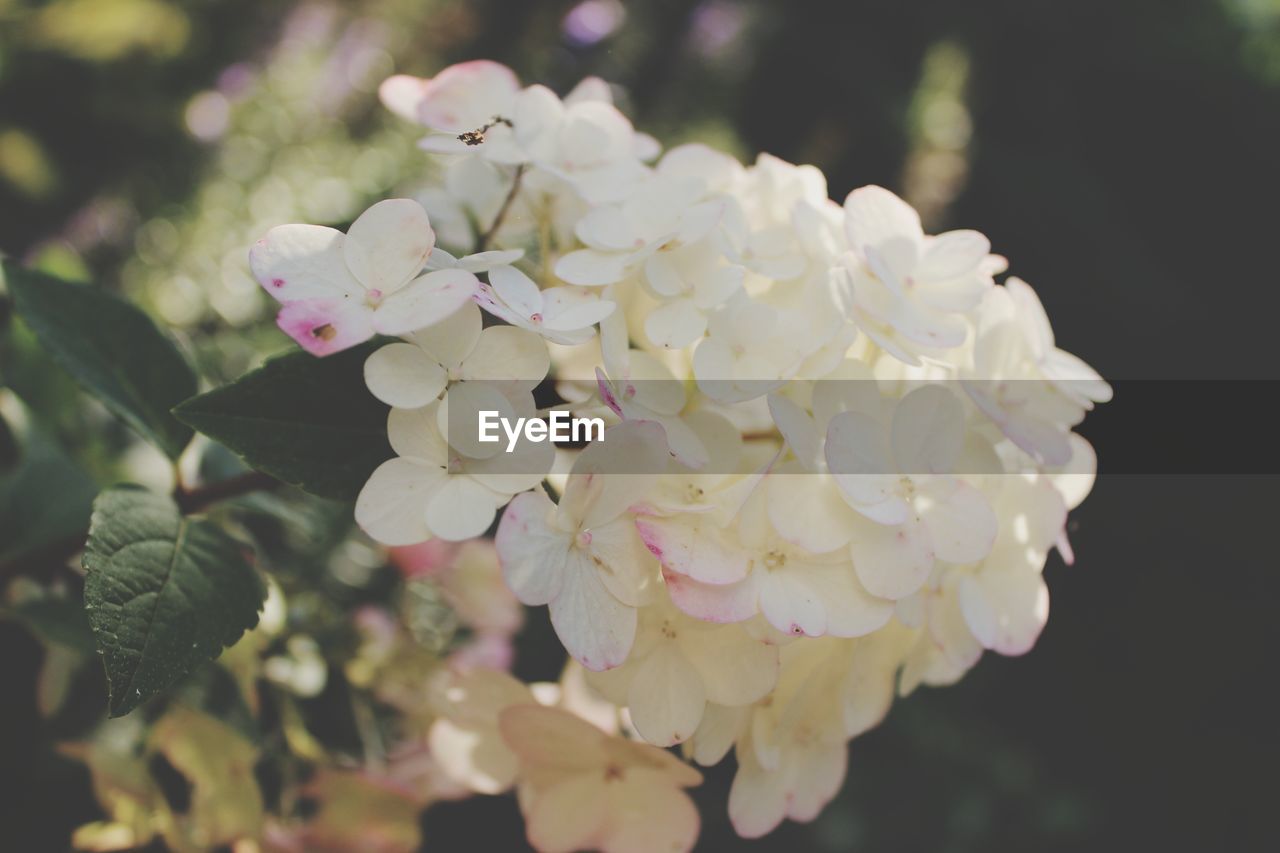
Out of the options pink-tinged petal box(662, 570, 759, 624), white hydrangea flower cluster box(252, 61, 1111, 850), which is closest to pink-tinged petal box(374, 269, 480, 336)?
white hydrangea flower cluster box(252, 61, 1111, 850)

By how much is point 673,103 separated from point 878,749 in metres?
2.35

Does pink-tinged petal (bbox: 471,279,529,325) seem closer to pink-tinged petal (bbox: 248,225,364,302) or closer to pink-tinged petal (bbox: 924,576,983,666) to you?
pink-tinged petal (bbox: 248,225,364,302)

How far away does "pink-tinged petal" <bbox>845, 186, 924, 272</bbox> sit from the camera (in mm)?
402

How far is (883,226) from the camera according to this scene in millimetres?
409

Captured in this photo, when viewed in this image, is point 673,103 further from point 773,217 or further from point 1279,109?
point 773,217

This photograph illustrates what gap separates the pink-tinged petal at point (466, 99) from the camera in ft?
1.53

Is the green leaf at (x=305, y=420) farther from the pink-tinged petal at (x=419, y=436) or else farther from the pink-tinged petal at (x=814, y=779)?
the pink-tinged petal at (x=814, y=779)

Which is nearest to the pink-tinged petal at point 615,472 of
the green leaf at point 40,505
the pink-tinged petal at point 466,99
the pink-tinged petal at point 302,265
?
the pink-tinged petal at point 302,265

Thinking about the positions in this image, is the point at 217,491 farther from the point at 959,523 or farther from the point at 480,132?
the point at 959,523

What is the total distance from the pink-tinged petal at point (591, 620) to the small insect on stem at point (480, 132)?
21 centimetres

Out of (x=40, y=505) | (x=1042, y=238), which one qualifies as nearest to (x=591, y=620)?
(x=40, y=505)

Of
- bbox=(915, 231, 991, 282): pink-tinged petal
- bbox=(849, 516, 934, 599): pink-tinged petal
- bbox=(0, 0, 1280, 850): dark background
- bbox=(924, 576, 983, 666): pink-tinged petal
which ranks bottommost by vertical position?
bbox=(0, 0, 1280, 850): dark background

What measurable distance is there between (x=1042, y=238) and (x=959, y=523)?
9.19 ft

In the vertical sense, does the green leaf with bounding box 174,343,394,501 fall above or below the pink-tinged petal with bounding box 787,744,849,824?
above
